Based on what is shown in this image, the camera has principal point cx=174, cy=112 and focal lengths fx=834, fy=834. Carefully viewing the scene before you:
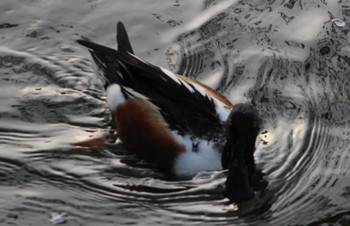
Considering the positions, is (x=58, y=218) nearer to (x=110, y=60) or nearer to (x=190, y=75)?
(x=110, y=60)

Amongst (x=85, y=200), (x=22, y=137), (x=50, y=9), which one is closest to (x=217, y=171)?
(x=85, y=200)

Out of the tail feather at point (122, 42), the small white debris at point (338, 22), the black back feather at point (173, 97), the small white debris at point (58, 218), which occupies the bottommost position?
the small white debris at point (58, 218)

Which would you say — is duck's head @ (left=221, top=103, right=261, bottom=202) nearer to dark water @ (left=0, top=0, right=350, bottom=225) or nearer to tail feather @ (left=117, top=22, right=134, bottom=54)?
dark water @ (left=0, top=0, right=350, bottom=225)

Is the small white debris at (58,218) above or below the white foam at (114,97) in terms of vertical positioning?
below

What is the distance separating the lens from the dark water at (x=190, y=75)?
21.1 ft

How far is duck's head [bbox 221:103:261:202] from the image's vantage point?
20.6 ft

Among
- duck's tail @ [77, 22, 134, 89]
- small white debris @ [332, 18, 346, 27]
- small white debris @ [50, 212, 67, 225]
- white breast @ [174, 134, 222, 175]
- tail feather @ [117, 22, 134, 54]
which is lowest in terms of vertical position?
small white debris @ [50, 212, 67, 225]

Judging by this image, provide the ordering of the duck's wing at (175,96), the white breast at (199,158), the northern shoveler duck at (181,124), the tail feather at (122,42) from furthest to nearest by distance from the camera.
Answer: the tail feather at (122,42) → the duck's wing at (175,96) → the white breast at (199,158) → the northern shoveler duck at (181,124)

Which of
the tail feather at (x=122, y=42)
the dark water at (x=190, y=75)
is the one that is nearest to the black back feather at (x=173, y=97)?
the tail feather at (x=122, y=42)

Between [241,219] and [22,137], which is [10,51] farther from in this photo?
[241,219]

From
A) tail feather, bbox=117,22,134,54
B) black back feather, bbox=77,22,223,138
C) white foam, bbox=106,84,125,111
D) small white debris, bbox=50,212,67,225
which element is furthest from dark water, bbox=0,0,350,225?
tail feather, bbox=117,22,134,54

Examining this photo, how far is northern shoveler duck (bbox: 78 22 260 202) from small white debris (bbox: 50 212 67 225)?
3.22 feet

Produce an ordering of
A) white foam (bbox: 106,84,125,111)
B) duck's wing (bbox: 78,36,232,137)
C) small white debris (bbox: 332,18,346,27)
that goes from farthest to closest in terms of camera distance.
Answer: small white debris (bbox: 332,18,346,27), white foam (bbox: 106,84,125,111), duck's wing (bbox: 78,36,232,137)

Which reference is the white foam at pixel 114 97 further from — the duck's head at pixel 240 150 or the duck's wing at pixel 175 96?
the duck's head at pixel 240 150
